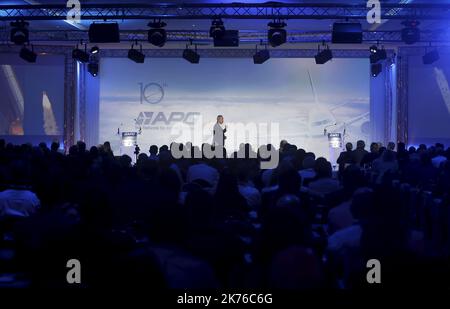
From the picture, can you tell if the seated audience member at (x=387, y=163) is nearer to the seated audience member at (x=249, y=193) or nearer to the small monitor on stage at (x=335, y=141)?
the seated audience member at (x=249, y=193)

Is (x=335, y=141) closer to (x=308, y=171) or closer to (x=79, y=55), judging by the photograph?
(x=79, y=55)

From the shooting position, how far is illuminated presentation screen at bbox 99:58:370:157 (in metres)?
15.6

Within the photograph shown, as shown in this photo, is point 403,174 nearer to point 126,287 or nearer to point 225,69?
point 126,287

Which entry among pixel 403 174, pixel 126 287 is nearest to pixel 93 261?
pixel 126 287

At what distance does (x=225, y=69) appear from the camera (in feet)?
52.0

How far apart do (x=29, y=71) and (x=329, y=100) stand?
346 inches

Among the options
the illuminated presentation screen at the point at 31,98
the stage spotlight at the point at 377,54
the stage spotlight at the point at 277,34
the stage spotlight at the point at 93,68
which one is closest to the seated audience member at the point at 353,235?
the stage spotlight at the point at 277,34

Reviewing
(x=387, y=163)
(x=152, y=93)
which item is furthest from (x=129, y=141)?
(x=387, y=163)

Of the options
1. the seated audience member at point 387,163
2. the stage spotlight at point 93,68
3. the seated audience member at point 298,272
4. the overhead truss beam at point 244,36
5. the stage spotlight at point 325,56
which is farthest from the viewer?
the stage spotlight at point 93,68

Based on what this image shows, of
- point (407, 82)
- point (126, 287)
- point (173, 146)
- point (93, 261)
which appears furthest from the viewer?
point (407, 82)

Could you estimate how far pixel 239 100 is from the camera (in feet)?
51.5

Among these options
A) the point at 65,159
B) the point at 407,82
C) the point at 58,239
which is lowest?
the point at 58,239

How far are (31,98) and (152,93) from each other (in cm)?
351

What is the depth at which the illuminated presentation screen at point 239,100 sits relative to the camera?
15602 millimetres
